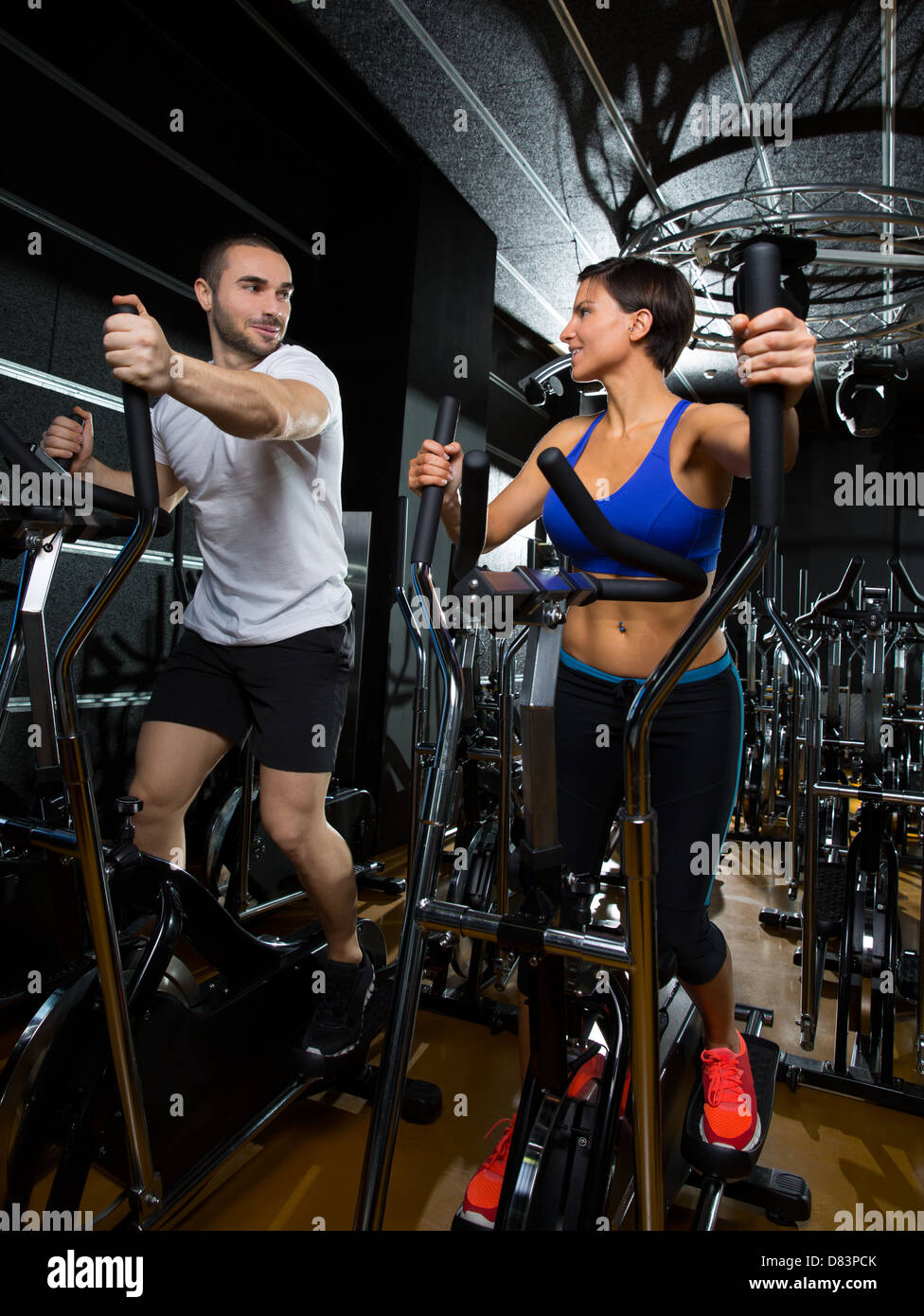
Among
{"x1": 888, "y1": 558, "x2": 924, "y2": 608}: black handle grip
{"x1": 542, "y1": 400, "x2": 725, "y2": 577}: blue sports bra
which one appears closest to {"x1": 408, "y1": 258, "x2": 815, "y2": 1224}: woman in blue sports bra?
{"x1": 542, "y1": 400, "x2": 725, "y2": 577}: blue sports bra

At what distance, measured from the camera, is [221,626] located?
5.86 ft

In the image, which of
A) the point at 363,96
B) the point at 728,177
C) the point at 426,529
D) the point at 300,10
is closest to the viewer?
the point at 426,529

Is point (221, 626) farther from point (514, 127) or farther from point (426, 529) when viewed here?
point (514, 127)

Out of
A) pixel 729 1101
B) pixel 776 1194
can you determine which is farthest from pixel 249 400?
pixel 776 1194

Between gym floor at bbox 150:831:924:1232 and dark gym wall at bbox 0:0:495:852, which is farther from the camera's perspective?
dark gym wall at bbox 0:0:495:852

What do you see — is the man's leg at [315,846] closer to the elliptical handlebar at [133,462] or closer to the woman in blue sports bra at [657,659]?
the woman in blue sports bra at [657,659]

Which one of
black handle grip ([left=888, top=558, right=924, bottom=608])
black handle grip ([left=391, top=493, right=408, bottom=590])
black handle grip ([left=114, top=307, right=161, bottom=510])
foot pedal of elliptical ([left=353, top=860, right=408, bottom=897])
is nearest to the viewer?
black handle grip ([left=114, top=307, right=161, bottom=510])

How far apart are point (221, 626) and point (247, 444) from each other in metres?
0.41

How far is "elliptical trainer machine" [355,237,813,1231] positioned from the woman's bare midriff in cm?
36

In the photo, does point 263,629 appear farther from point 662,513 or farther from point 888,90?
point 888,90

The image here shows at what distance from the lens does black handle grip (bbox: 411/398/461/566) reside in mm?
1061

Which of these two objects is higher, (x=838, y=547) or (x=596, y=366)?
(x=838, y=547)

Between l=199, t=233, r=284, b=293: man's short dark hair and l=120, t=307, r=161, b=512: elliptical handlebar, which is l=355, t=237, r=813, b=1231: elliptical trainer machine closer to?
l=120, t=307, r=161, b=512: elliptical handlebar
